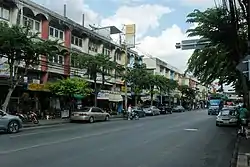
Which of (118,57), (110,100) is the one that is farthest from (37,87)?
(118,57)

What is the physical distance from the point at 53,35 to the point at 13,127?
18.8 m

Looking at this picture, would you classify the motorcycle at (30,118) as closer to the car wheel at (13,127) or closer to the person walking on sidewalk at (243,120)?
the car wheel at (13,127)

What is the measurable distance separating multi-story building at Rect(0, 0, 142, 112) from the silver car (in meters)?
8.32

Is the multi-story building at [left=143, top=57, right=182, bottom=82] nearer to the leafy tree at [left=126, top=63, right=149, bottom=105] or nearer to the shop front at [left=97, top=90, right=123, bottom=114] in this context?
the shop front at [left=97, top=90, right=123, bottom=114]

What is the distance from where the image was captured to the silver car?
70.1 feet

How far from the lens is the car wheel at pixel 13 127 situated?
2183 centimetres

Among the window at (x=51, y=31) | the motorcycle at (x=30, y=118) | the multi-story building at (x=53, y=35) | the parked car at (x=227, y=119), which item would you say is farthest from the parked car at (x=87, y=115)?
the parked car at (x=227, y=119)

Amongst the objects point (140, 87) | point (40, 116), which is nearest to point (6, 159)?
point (40, 116)

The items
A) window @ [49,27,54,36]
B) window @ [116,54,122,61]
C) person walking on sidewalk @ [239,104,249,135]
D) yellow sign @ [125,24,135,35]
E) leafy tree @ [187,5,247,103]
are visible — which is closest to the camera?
leafy tree @ [187,5,247,103]

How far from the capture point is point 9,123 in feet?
71.6

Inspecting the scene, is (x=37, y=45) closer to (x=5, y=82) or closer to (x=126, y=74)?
(x=5, y=82)

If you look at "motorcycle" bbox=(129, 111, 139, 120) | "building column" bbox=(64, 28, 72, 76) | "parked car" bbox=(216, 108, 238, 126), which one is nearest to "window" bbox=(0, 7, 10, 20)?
"building column" bbox=(64, 28, 72, 76)

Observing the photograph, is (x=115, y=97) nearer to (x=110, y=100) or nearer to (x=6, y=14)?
(x=110, y=100)

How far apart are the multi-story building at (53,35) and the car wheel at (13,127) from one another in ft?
27.3
